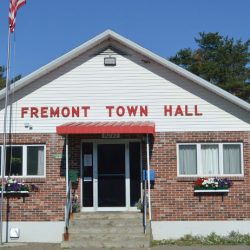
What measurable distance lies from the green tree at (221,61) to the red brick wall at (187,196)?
33640 mm

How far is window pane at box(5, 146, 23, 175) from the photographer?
53.6 ft

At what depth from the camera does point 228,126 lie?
16234 millimetres

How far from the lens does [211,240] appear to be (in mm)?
15234

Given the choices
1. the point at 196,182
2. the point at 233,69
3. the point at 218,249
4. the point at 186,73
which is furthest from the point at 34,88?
the point at 233,69

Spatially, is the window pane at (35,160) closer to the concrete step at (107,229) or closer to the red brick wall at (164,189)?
the red brick wall at (164,189)

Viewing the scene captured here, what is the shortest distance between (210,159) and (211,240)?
2.48m

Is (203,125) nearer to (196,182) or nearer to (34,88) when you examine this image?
(196,182)

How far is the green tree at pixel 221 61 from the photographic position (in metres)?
49.9

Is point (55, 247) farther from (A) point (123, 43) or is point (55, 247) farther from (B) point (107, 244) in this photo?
(A) point (123, 43)

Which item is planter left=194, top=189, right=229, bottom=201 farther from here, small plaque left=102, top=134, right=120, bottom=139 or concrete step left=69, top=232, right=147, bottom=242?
small plaque left=102, top=134, right=120, bottom=139

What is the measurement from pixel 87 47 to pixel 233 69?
38219mm

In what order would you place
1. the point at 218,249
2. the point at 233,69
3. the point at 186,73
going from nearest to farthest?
the point at 218,249
the point at 186,73
the point at 233,69

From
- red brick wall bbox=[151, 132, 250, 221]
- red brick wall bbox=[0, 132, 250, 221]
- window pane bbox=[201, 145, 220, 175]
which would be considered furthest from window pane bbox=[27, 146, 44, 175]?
window pane bbox=[201, 145, 220, 175]

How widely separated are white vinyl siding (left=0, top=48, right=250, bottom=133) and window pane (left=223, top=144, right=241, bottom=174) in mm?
588
